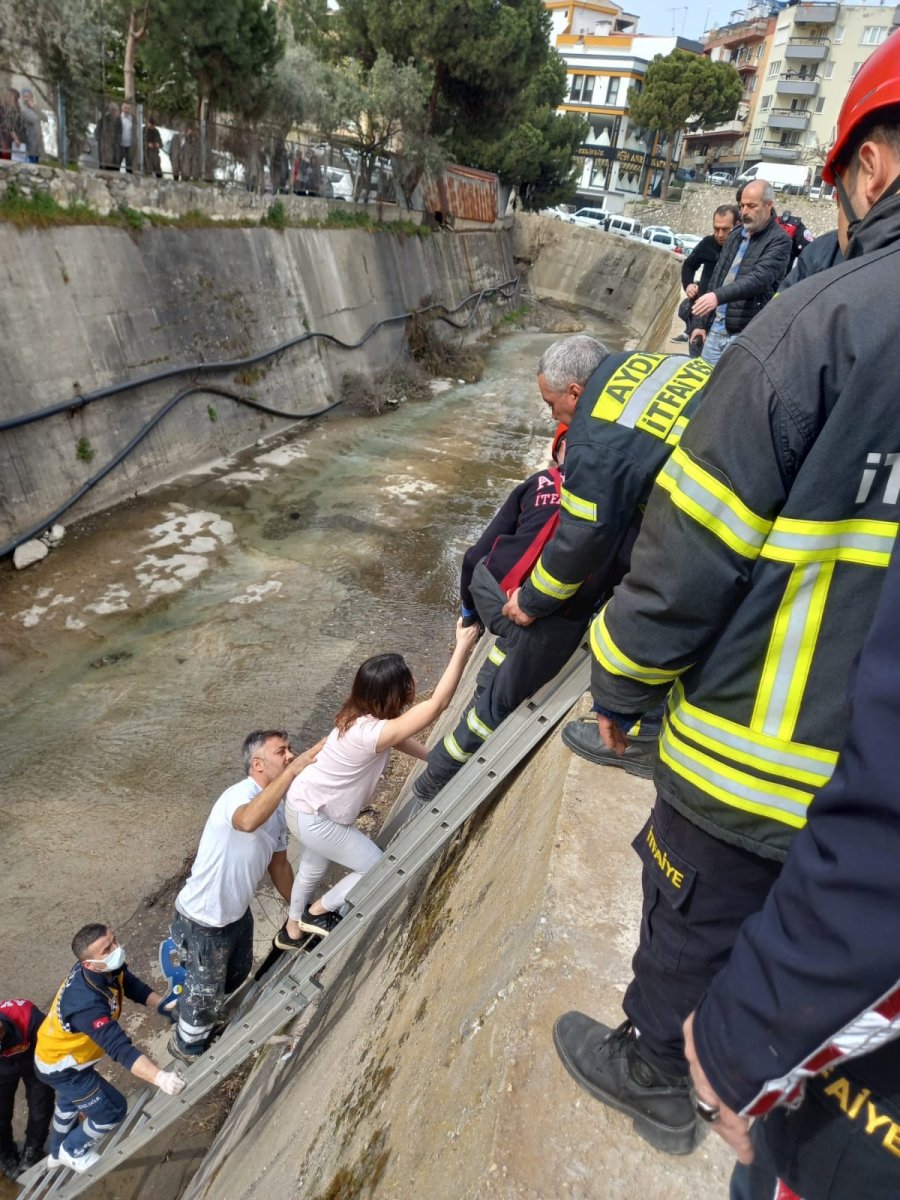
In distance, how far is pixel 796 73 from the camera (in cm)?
4997

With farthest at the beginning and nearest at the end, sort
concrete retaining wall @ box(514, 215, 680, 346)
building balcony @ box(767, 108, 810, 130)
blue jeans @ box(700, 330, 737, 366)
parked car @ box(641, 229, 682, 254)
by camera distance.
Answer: building balcony @ box(767, 108, 810, 130) → parked car @ box(641, 229, 682, 254) → concrete retaining wall @ box(514, 215, 680, 346) → blue jeans @ box(700, 330, 737, 366)

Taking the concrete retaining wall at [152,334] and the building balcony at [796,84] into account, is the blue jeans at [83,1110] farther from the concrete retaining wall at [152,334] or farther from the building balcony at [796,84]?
the building balcony at [796,84]

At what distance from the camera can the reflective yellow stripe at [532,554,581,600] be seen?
266cm

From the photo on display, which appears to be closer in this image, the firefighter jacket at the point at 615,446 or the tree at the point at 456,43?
the firefighter jacket at the point at 615,446

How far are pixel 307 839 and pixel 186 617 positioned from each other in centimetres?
544

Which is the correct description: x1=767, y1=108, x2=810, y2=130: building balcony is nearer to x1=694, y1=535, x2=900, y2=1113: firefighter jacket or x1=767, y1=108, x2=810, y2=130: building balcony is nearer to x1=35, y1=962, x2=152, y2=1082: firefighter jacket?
x1=35, y1=962, x2=152, y2=1082: firefighter jacket

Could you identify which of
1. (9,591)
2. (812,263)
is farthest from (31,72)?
(812,263)

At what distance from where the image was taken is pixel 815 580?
48.7 inches

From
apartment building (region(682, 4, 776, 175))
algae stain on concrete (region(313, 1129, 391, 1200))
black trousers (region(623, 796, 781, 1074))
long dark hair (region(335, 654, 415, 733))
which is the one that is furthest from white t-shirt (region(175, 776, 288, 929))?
apartment building (region(682, 4, 776, 175))

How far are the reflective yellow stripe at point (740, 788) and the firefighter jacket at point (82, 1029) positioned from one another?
329 centimetres

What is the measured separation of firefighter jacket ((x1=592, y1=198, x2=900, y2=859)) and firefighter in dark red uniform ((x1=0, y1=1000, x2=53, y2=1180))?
3.96 metres

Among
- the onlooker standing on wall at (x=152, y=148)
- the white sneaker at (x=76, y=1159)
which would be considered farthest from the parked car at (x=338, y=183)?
the white sneaker at (x=76, y=1159)

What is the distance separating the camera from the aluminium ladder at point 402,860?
2.94m

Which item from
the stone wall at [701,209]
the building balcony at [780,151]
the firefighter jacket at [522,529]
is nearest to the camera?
the firefighter jacket at [522,529]
